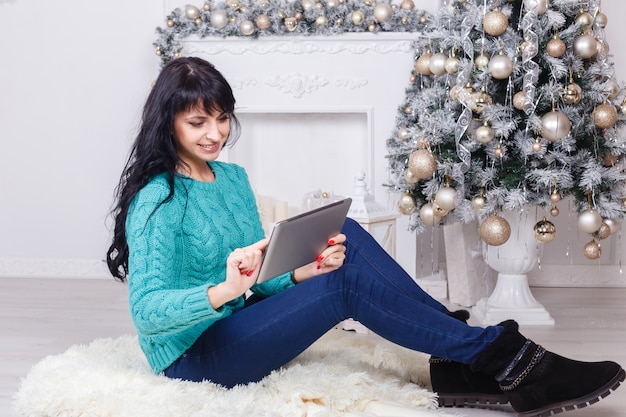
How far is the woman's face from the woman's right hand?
340mm

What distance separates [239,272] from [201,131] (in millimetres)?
396

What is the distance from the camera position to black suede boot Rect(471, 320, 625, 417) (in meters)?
1.70

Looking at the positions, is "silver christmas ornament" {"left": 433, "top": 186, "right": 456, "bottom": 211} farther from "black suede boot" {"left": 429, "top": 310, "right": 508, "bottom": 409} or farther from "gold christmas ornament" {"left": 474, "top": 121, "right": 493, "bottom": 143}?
"black suede boot" {"left": 429, "top": 310, "right": 508, "bottom": 409}

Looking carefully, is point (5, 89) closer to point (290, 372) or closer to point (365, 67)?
point (365, 67)

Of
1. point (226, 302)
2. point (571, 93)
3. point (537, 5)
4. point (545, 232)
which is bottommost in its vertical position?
point (545, 232)

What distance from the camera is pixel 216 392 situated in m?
1.71

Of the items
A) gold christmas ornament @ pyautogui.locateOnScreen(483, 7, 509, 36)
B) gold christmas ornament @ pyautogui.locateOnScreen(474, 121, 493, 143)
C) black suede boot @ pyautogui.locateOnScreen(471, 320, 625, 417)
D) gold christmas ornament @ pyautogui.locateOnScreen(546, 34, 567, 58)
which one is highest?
gold christmas ornament @ pyautogui.locateOnScreen(483, 7, 509, 36)

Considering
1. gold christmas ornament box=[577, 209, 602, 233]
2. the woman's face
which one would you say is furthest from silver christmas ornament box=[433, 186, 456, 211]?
the woman's face

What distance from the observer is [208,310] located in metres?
1.52

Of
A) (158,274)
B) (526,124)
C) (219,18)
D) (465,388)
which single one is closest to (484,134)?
(526,124)

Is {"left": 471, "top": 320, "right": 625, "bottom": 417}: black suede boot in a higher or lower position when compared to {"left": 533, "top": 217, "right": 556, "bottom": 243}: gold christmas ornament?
lower

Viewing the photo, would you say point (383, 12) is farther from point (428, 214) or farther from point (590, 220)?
point (590, 220)

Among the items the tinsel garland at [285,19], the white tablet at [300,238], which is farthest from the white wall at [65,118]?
the white tablet at [300,238]

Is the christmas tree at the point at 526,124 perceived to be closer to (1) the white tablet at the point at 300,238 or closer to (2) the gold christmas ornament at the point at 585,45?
(2) the gold christmas ornament at the point at 585,45
